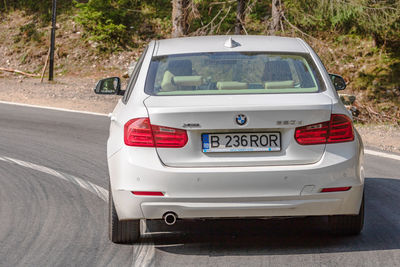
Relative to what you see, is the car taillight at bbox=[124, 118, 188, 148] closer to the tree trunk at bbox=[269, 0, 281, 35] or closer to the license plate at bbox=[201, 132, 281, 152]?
the license plate at bbox=[201, 132, 281, 152]

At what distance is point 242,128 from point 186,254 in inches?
41.6

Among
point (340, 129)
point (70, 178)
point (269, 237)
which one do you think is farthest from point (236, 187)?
point (70, 178)

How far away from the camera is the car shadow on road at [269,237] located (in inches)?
225

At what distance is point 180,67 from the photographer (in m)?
6.04

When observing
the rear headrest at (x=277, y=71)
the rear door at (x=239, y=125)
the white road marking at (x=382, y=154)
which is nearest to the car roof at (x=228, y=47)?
the rear headrest at (x=277, y=71)

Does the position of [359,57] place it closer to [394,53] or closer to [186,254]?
[394,53]

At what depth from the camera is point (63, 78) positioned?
28.6 meters

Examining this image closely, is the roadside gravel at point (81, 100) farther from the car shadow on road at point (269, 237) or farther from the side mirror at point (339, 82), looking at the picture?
the car shadow on road at point (269, 237)

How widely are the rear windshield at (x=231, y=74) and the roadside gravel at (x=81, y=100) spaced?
5.85 meters

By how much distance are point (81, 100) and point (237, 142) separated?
46.5ft

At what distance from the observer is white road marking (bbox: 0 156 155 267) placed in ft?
17.9

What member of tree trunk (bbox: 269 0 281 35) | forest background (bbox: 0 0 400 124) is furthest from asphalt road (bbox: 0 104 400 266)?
tree trunk (bbox: 269 0 281 35)

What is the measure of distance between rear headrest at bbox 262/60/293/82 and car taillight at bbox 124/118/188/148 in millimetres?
1021

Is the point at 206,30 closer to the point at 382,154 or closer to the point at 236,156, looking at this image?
the point at 382,154
